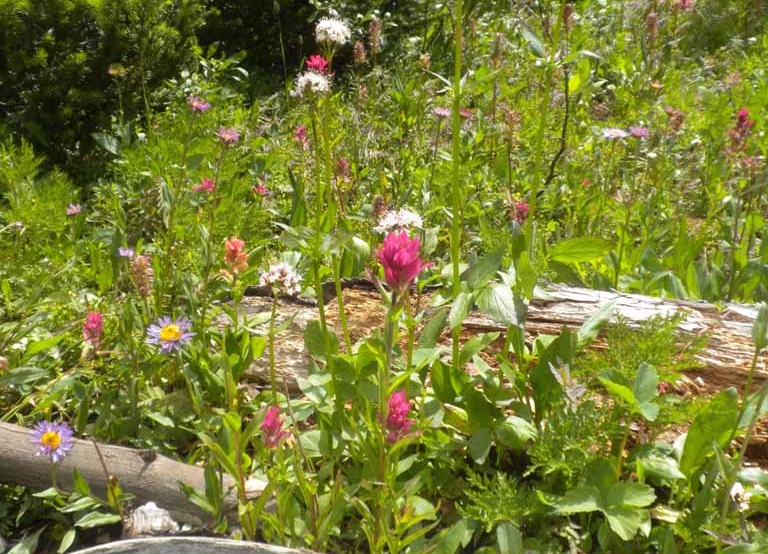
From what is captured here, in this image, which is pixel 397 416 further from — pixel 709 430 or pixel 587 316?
pixel 587 316

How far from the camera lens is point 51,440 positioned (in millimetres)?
1626

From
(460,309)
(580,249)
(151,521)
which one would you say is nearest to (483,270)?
(460,309)

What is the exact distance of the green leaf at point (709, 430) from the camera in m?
1.58

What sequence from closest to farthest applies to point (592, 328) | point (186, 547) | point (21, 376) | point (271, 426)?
point (186, 547)
point (271, 426)
point (592, 328)
point (21, 376)

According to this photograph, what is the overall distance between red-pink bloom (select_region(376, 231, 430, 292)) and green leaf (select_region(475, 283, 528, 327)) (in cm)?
36

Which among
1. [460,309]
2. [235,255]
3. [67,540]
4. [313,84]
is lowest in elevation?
[67,540]

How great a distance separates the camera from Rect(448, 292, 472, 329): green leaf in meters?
1.53

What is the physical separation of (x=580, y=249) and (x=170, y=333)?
0.98m

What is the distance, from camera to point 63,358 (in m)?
2.27

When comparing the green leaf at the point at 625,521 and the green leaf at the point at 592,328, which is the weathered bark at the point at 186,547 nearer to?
the green leaf at the point at 625,521

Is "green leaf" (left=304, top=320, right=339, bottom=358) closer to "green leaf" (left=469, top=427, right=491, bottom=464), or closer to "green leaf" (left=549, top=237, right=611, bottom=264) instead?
"green leaf" (left=469, top=427, right=491, bottom=464)

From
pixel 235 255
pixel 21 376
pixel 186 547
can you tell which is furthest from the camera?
pixel 21 376

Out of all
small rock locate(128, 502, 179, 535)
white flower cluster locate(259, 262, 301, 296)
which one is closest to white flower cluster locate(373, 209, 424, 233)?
white flower cluster locate(259, 262, 301, 296)

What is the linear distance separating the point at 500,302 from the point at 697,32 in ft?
18.5
